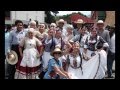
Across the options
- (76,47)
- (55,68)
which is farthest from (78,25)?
(55,68)

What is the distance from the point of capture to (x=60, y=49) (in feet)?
21.2

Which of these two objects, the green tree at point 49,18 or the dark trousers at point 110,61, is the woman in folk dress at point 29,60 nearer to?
the green tree at point 49,18

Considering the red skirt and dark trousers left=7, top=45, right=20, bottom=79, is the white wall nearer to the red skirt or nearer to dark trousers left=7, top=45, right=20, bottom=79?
dark trousers left=7, top=45, right=20, bottom=79

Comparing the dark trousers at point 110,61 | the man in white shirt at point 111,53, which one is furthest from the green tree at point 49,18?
the dark trousers at point 110,61

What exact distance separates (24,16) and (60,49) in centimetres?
96

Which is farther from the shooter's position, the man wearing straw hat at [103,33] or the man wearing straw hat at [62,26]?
the man wearing straw hat at [103,33]

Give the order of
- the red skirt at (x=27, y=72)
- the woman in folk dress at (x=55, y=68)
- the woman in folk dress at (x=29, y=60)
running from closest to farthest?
the woman in folk dress at (x=55, y=68) < the woman in folk dress at (x=29, y=60) < the red skirt at (x=27, y=72)

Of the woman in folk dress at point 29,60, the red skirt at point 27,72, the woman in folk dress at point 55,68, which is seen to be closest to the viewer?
the woman in folk dress at point 55,68

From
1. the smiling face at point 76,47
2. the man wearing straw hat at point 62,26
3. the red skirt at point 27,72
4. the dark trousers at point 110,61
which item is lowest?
the red skirt at point 27,72

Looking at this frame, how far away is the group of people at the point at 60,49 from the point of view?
640 cm

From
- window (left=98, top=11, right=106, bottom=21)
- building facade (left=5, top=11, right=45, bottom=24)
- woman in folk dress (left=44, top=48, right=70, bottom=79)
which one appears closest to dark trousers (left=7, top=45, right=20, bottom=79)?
building facade (left=5, top=11, right=45, bottom=24)

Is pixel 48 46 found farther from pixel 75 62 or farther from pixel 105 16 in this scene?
pixel 105 16
